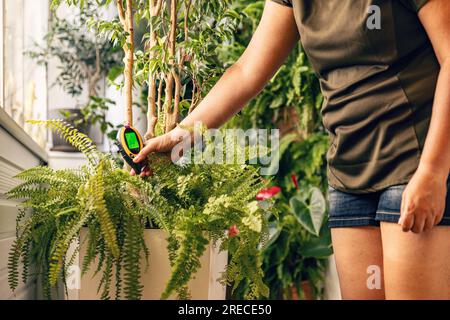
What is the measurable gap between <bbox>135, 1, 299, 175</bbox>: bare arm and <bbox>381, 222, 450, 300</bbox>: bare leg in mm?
505

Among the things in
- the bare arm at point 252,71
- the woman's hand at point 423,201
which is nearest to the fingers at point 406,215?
the woman's hand at point 423,201

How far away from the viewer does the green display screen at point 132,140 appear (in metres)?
1.26

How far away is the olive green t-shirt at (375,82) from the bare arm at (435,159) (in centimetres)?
5

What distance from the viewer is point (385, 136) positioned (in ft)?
3.51

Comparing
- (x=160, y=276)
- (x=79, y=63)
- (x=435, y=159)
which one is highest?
(x=79, y=63)

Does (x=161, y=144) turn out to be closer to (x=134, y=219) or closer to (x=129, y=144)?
(x=129, y=144)

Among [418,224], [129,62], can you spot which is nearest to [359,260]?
[418,224]

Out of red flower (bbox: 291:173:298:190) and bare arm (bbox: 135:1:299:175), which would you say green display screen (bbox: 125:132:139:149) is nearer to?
bare arm (bbox: 135:1:299:175)

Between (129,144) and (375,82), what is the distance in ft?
1.90

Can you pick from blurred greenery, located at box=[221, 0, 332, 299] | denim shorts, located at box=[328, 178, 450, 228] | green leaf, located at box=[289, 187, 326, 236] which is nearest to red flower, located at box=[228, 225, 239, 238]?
denim shorts, located at box=[328, 178, 450, 228]

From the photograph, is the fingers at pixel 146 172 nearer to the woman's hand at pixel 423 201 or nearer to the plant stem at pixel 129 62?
the plant stem at pixel 129 62

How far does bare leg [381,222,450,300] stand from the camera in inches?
39.2

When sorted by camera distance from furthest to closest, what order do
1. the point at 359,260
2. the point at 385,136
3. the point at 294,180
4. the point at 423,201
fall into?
the point at 294,180 → the point at 359,260 → the point at 385,136 → the point at 423,201
